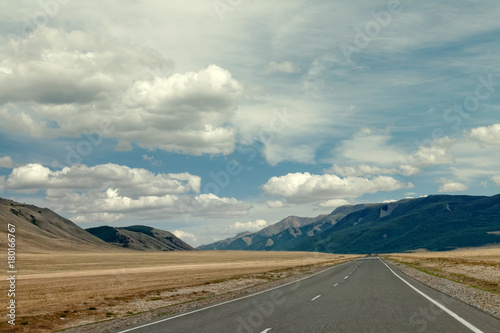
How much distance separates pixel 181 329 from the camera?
1186 centimetres

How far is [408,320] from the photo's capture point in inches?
481

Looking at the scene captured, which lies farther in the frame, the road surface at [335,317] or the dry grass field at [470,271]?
the dry grass field at [470,271]

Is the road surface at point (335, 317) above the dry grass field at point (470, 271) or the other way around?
above

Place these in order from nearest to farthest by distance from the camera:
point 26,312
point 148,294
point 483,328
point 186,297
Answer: point 483,328
point 26,312
point 186,297
point 148,294

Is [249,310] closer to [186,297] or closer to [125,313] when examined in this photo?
[125,313]

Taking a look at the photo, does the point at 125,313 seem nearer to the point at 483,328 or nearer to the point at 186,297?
the point at 186,297

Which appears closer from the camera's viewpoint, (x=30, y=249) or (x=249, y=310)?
(x=249, y=310)

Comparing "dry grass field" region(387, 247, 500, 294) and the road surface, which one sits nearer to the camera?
the road surface

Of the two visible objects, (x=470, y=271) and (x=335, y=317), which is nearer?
(x=335, y=317)

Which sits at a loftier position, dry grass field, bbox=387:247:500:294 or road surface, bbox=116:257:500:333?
road surface, bbox=116:257:500:333

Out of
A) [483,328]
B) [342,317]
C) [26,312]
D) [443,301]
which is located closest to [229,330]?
[342,317]

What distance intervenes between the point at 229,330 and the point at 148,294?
50.9 ft

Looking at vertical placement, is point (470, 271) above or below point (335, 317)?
below

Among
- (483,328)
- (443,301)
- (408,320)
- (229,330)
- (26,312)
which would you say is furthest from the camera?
(26,312)
